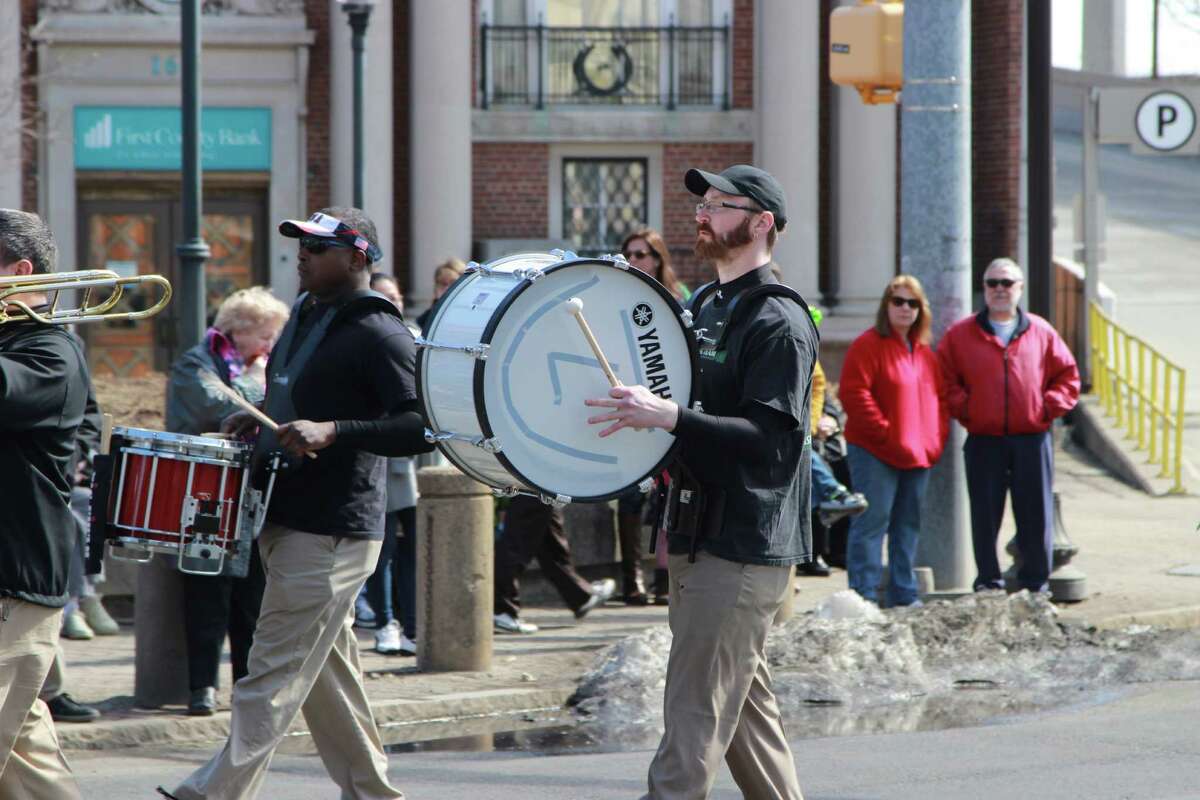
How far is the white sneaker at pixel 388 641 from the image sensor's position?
31.1 feet

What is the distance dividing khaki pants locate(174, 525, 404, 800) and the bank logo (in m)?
18.2

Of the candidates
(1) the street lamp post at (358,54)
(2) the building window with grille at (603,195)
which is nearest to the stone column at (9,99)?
(1) the street lamp post at (358,54)

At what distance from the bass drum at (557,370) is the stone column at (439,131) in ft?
58.1

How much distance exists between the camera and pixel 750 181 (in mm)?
5059

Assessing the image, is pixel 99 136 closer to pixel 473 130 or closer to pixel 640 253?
pixel 473 130

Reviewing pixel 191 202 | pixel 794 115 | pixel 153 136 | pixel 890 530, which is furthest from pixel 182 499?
pixel 794 115

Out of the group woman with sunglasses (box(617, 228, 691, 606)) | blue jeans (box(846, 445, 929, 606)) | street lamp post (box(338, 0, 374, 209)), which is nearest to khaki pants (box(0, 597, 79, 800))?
woman with sunglasses (box(617, 228, 691, 606))

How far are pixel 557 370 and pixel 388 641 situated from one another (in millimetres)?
4837

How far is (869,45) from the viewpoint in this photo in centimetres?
1115

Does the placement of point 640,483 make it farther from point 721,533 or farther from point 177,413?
point 177,413

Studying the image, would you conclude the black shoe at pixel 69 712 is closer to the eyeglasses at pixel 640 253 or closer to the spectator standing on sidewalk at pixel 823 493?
the eyeglasses at pixel 640 253

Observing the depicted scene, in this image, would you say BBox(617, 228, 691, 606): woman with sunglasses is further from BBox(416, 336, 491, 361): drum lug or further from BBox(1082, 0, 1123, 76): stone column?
BBox(1082, 0, 1123, 76): stone column

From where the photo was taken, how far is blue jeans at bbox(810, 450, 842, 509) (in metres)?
10.7

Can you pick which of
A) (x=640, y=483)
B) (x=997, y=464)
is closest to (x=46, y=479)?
(x=640, y=483)
